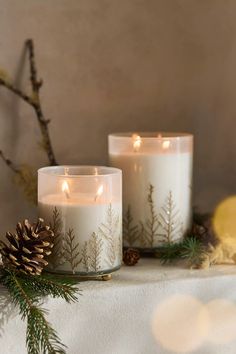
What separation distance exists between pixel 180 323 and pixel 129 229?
0.17 meters

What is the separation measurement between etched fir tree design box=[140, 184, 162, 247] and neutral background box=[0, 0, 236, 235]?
0.23 m

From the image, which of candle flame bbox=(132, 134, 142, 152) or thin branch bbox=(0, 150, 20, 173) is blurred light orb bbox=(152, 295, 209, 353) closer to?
candle flame bbox=(132, 134, 142, 152)

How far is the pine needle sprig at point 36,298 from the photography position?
710mm

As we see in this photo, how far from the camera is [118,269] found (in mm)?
857

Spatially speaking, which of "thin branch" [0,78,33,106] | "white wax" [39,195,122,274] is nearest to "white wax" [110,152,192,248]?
"white wax" [39,195,122,274]

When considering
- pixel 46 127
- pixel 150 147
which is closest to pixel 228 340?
pixel 150 147

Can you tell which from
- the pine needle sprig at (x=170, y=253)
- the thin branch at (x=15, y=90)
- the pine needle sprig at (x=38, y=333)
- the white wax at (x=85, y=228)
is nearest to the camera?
the pine needle sprig at (x=38, y=333)

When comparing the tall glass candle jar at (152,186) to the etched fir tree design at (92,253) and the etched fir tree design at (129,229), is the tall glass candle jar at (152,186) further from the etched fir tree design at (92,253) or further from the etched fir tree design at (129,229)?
the etched fir tree design at (92,253)

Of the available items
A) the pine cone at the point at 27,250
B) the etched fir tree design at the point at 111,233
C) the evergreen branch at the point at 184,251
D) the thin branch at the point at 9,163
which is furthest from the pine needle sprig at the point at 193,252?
the thin branch at the point at 9,163

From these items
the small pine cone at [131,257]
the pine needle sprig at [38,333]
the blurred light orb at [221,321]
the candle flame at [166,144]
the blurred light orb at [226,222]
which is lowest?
the blurred light orb at [221,321]

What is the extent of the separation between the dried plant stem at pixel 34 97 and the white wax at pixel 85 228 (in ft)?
0.86

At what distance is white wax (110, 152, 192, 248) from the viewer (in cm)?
93

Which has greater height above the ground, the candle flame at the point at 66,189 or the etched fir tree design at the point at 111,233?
Answer: the candle flame at the point at 66,189

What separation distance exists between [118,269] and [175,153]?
0.66 feet
